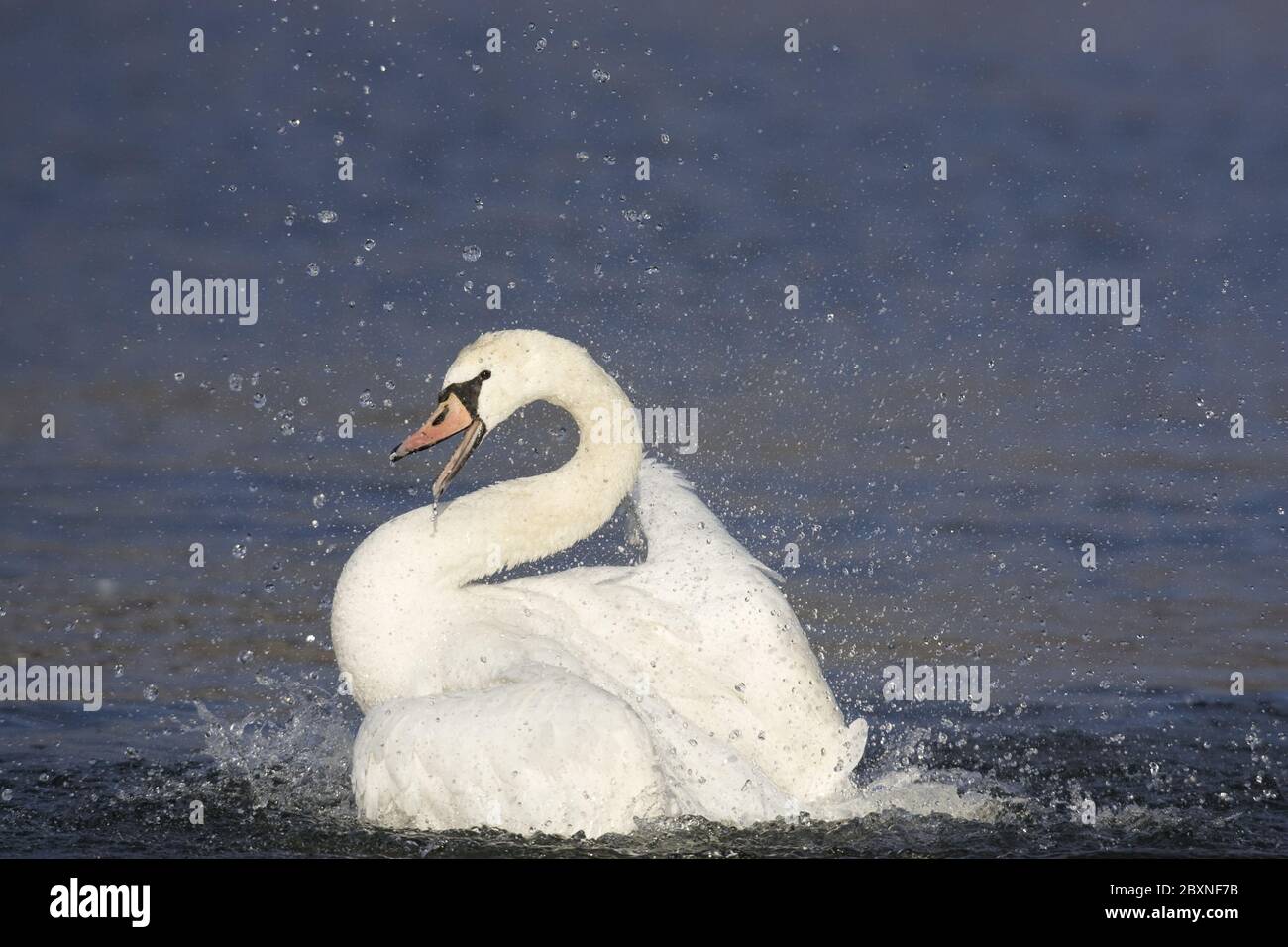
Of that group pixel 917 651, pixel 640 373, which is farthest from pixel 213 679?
pixel 640 373

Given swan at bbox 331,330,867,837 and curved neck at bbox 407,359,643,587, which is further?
curved neck at bbox 407,359,643,587

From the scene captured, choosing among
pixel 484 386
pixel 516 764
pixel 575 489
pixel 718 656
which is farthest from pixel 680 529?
pixel 516 764

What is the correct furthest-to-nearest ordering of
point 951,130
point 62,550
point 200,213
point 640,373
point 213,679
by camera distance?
point 951,130
point 200,213
point 640,373
point 62,550
point 213,679

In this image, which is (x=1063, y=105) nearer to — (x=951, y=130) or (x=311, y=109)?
(x=951, y=130)

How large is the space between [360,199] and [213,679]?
8702 mm

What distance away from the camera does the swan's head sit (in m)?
8.87

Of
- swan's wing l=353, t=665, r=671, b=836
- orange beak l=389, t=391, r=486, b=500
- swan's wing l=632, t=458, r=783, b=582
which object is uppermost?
orange beak l=389, t=391, r=486, b=500

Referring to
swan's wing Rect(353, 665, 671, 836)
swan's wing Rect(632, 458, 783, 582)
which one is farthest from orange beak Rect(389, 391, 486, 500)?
swan's wing Rect(353, 665, 671, 836)

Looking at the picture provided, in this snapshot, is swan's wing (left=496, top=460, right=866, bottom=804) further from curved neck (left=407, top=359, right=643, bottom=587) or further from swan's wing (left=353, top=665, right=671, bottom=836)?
swan's wing (left=353, top=665, right=671, bottom=836)

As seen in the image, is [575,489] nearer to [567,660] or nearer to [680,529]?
[680,529]

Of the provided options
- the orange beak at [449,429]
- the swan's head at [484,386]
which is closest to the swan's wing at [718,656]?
the orange beak at [449,429]

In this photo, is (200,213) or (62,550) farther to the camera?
(200,213)

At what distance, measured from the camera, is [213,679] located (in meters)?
10.4

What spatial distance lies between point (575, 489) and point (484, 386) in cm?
60
